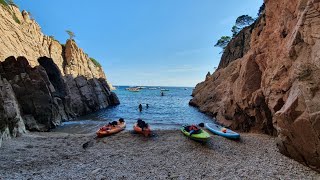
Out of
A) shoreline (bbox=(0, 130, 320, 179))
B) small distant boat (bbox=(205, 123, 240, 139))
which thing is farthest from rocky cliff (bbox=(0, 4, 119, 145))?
small distant boat (bbox=(205, 123, 240, 139))

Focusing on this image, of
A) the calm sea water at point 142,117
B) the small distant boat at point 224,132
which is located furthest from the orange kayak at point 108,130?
the small distant boat at point 224,132

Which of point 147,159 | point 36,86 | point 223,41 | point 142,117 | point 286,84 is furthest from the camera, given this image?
point 223,41

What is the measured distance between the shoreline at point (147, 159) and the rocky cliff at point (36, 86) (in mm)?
4298

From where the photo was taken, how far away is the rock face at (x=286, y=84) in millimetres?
11906

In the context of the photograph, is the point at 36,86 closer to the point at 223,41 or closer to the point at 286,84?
the point at 286,84

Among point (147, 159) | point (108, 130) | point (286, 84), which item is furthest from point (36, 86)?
point (286, 84)

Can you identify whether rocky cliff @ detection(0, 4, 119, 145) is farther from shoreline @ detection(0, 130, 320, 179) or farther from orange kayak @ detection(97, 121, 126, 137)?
orange kayak @ detection(97, 121, 126, 137)

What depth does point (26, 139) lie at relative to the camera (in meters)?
19.5

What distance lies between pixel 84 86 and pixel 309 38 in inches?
1766

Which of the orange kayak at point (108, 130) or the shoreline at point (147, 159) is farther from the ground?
the orange kayak at point (108, 130)

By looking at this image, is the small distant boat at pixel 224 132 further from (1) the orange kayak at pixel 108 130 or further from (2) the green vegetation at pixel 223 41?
(2) the green vegetation at pixel 223 41

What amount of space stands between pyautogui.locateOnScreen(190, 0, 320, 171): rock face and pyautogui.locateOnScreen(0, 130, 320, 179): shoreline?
1.72m

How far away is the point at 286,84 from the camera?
16.0m

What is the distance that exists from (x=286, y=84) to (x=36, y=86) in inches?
990
